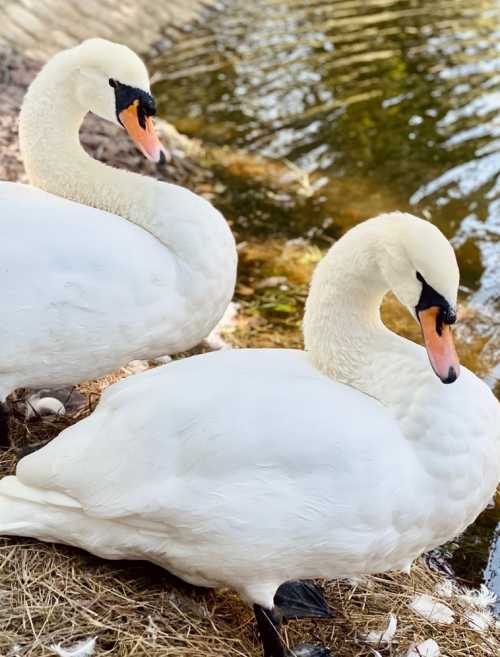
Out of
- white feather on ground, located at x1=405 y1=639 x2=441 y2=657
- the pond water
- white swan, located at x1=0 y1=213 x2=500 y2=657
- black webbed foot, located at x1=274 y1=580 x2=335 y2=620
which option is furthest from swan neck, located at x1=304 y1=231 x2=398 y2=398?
the pond water

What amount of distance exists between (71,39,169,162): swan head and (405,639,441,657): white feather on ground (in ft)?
7.12

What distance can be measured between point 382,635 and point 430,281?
49.7 inches

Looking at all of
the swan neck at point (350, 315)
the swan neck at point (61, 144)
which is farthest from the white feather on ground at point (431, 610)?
the swan neck at point (61, 144)

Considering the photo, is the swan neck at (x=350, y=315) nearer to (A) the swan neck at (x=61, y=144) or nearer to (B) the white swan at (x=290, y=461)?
(B) the white swan at (x=290, y=461)

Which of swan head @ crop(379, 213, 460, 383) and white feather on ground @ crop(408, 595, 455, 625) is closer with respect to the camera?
swan head @ crop(379, 213, 460, 383)

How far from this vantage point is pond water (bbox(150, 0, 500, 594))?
7105 mm

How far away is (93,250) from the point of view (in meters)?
3.74

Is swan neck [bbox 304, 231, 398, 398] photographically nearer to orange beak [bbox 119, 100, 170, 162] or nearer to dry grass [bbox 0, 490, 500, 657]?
dry grass [bbox 0, 490, 500, 657]

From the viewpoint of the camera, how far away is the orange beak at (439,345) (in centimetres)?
309

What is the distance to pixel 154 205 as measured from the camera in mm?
4109

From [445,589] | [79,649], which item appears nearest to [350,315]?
[445,589]

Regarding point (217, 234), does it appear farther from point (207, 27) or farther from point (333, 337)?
point (207, 27)

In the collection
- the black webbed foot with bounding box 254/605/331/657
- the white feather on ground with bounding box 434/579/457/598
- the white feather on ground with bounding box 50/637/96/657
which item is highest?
the white feather on ground with bounding box 50/637/96/657

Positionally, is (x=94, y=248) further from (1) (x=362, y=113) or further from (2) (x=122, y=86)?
(1) (x=362, y=113)
